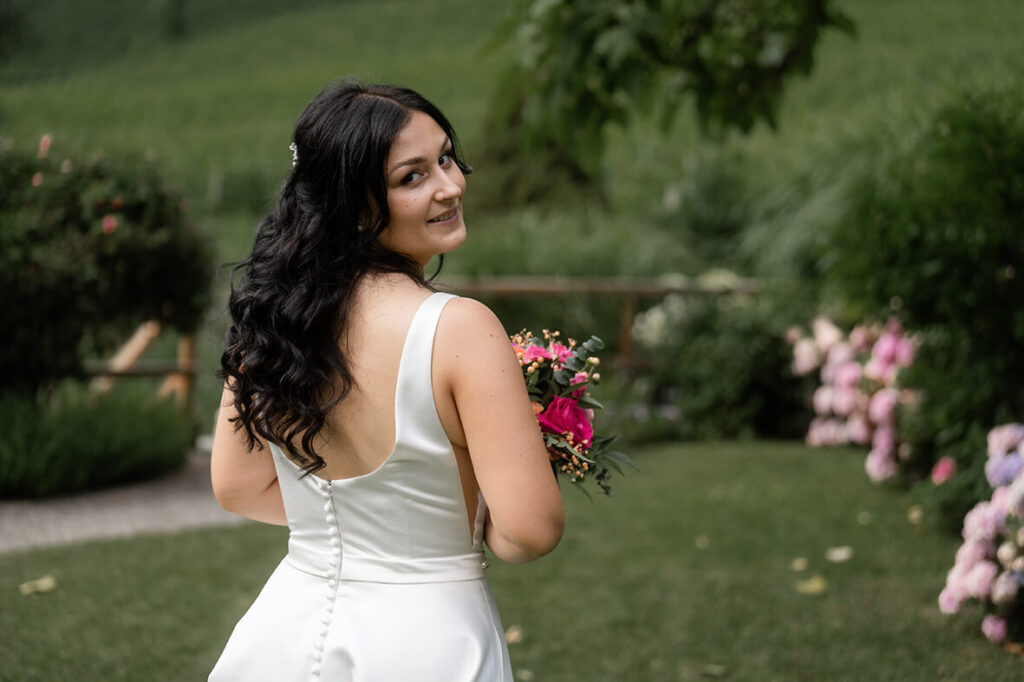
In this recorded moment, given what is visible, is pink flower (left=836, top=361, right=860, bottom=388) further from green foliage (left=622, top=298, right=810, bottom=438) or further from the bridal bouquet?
the bridal bouquet

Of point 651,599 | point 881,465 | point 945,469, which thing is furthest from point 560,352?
point 881,465

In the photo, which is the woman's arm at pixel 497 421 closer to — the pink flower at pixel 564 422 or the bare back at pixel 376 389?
the bare back at pixel 376 389

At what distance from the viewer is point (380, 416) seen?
1.74 meters

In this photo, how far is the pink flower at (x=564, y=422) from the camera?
1.94m

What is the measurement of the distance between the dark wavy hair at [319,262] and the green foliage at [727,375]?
7.19 m

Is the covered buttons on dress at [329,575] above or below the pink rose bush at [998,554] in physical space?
above

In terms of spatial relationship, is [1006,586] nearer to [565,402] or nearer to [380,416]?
[565,402]

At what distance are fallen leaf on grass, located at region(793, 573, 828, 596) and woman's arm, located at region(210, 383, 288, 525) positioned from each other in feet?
11.1

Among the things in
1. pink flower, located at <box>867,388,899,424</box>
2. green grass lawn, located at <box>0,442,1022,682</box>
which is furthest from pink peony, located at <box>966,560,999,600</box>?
pink flower, located at <box>867,388,899,424</box>

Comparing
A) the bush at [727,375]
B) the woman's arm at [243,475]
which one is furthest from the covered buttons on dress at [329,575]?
the bush at [727,375]

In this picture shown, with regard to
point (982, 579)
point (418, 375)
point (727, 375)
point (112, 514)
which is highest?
point (418, 375)

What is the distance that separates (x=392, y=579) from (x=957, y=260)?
151 inches

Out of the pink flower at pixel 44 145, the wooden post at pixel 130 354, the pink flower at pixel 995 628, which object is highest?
the pink flower at pixel 44 145

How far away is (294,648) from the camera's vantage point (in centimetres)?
185
